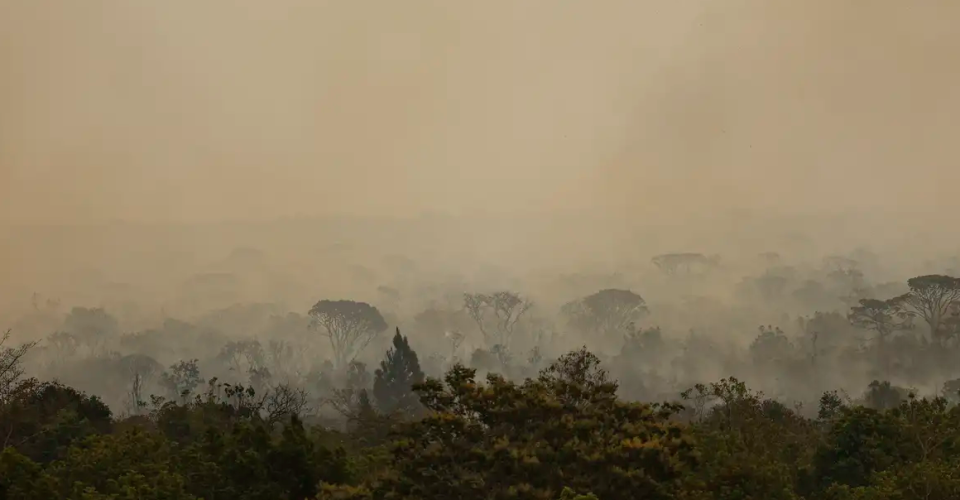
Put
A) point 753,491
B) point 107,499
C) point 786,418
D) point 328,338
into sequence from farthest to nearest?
1. point 328,338
2. point 786,418
3. point 753,491
4. point 107,499

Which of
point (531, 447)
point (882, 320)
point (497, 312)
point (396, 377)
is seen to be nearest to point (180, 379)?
point (396, 377)

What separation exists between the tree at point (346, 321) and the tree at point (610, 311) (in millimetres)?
41858

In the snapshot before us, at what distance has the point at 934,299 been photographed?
137 m

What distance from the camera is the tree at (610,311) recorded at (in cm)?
17188

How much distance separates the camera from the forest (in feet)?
89.9

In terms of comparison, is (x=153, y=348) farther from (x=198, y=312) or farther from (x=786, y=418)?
(x=786, y=418)

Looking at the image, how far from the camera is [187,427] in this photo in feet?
180

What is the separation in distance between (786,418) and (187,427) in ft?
137

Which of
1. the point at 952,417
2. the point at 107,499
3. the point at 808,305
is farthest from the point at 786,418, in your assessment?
the point at 808,305

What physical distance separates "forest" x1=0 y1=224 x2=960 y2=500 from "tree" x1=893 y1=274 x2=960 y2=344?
354 millimetres

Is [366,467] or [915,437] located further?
[915,437]

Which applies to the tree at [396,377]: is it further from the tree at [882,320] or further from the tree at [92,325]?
the tree at [92,325]

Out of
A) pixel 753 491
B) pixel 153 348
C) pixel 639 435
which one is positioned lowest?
pixel 753 491

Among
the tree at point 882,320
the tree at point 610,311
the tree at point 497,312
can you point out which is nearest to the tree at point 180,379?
the tree at point 497,312
